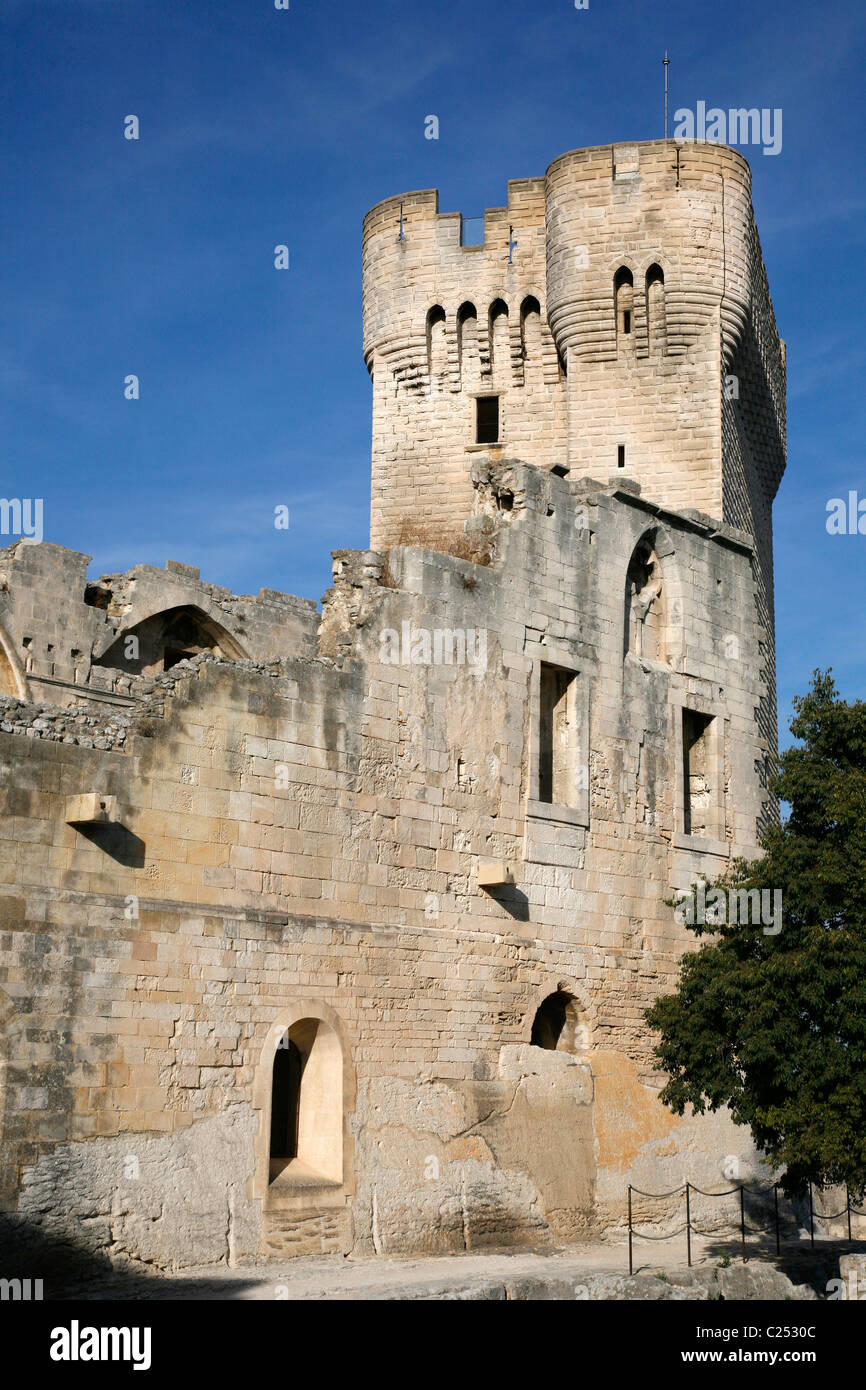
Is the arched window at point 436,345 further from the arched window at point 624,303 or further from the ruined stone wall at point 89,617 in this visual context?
the ruined stone wall at point 89,617

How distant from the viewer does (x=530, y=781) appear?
16.4m

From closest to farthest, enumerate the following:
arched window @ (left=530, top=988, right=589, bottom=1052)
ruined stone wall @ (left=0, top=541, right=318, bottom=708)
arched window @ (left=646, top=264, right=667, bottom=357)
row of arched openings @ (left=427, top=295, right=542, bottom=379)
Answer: arched window @ (left=530, top=988, right=589, bottom=1052) < ruined stone wall @ (left=0, top=541, right=318, bottom=708) < arched window @ (left=646, top=264, right=667, bottom=357) < row of arched openings @ (left=427, top=295, right=542, bottom=379)

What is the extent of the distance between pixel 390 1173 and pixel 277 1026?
182cm

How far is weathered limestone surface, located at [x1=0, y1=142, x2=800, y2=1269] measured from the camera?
1228 cm

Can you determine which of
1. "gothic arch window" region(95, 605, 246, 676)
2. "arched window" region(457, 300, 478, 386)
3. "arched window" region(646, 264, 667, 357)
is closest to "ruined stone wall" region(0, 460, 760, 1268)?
"arched window" region(646, 264, 667, 357)

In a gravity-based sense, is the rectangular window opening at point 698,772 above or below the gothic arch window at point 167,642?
below

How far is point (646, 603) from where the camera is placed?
1878cm

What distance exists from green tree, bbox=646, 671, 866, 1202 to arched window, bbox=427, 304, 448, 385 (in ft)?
41.3

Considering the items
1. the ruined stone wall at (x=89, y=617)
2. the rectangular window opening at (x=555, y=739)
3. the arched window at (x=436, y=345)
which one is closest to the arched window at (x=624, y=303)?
the arched window at (x=436, y=345)

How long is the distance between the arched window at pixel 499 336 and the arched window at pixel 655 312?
3412 mm

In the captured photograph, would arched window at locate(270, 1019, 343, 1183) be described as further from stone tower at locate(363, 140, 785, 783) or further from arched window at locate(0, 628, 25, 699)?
stone tower at locate(363, 140, 785, 783)

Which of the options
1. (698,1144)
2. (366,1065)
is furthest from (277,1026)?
(698,1144)

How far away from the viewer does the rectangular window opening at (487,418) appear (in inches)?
1030
